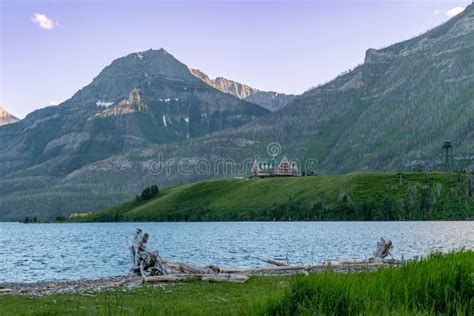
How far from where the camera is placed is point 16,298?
3200 centimetres

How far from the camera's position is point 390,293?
59.8ft

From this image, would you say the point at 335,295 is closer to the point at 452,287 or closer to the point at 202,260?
the point at 452,287

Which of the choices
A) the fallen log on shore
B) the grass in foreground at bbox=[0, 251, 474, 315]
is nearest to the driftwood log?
the fallen log on shore

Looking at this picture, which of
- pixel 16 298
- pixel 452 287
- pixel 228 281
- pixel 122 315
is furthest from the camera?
pixel 228 281

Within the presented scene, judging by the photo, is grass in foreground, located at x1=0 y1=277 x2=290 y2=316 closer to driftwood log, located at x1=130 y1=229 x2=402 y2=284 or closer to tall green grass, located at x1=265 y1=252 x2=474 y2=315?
driftwood log, located at x1=130 y1=229 x2=402 y2=284

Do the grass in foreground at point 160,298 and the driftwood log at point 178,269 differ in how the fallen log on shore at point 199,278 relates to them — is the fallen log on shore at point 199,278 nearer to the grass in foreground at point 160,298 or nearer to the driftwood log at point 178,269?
the driftwood log at point 178,269

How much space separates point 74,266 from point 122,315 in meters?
65.2

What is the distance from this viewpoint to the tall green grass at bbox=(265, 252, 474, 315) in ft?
54.4

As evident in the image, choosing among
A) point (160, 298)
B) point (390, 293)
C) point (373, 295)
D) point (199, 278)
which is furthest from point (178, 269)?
point (373, 295)

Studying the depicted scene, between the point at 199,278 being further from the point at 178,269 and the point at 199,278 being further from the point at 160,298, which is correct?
the point at 160,298

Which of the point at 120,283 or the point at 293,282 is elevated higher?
the point at 293,282

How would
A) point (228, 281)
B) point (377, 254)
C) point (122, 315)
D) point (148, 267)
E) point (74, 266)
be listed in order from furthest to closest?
1. point (74, 266)
2. point (377, 254)
3. point (148, 267)
4. point (228, 281)
5. point (122, 315)

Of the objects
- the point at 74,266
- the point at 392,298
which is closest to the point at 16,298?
the point at 392,298

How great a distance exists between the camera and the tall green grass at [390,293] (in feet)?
54.4
